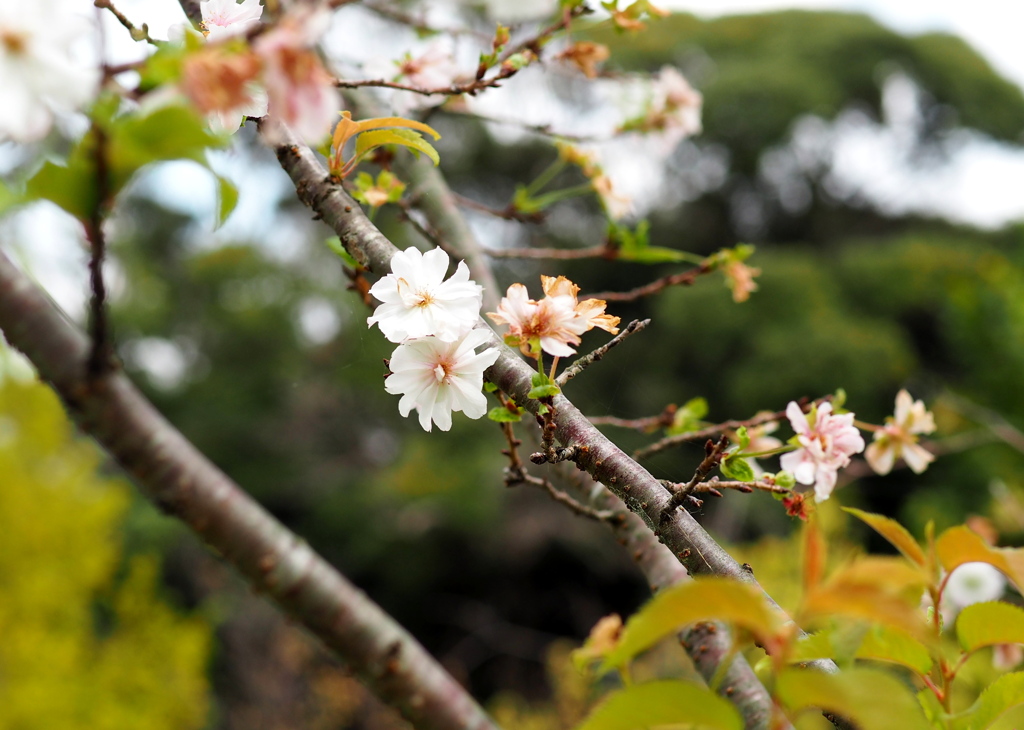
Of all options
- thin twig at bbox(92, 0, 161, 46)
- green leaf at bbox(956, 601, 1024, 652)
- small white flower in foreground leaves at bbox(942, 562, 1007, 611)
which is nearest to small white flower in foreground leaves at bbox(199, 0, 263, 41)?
thin twig at bbox(92, 0, 161, 46)

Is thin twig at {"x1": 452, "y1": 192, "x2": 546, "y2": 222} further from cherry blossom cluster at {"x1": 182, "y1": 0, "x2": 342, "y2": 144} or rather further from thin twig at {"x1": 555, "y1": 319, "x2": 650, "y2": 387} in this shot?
cherry blossom cluster at {"x1": 182, "y1": 0, "x2": 342, "y2": 144}

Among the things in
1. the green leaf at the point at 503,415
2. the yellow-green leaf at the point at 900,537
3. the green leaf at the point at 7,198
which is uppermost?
the green leaf at the point at 7,198

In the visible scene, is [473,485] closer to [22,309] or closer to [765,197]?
[765,197]

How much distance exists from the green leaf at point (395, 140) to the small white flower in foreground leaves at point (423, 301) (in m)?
0.06

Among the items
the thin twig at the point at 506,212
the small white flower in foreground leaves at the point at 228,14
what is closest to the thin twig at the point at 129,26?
the small white flower in foreground leaves at the point at 228,14

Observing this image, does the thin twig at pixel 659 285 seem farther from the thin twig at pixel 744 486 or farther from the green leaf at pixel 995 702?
the green leaf at pixel 995 702

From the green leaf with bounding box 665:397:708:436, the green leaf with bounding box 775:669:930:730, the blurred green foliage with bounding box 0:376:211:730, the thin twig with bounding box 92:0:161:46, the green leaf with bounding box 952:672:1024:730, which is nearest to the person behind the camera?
the green leaf with bounding box 775:669:930:730

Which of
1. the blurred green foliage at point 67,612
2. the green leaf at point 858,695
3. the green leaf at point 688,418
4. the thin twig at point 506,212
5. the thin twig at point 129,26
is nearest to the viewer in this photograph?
the green leaf at point 858,695

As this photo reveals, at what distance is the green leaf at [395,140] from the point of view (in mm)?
395

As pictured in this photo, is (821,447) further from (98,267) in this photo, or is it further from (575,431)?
(98,267)

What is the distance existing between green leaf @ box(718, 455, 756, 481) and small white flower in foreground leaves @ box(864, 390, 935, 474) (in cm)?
19

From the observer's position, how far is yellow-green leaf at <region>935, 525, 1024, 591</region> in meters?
0.27

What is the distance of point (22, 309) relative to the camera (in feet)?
0.93

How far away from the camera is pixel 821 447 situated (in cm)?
42
